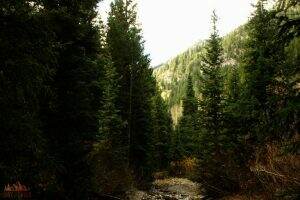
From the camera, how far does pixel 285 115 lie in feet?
21.5

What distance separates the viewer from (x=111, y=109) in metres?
31.4

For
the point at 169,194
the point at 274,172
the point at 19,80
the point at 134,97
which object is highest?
the point at 134,97

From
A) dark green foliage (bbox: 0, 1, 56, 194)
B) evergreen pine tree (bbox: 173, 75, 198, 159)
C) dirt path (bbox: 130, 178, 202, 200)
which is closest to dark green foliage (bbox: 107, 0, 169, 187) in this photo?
dirt path (bbox: 130, 178, 202, 200)

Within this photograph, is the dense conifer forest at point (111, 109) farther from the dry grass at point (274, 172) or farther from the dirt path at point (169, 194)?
the dirt path at point (169, 194)

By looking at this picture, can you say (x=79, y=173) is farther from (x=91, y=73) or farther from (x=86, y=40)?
(x=86, y=40)

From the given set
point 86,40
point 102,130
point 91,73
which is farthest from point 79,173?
point 102,130

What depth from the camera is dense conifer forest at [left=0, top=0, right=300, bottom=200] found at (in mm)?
9891

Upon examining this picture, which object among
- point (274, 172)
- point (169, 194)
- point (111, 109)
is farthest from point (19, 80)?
point (169, 194)

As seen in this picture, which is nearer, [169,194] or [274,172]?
[274,172]

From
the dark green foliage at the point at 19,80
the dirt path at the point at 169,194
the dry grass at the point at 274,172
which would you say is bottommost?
the dirt path at the point at 169,194

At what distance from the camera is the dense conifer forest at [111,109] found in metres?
9.89

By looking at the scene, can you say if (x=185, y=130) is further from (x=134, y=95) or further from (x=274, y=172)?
(x=274, y=172)

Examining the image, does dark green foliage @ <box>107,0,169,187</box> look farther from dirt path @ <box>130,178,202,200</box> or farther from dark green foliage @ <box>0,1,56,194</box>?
dark green foliage @ <box>0,1,56,194</box>

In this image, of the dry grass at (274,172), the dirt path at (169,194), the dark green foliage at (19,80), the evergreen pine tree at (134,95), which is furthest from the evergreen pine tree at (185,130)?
the dark green foliage at (19,80)
